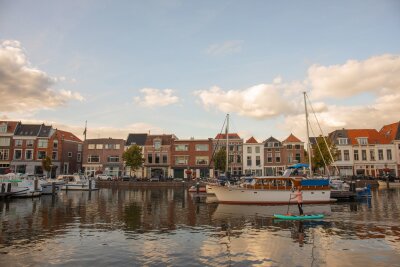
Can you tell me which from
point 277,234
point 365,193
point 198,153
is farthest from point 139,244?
point 198,153

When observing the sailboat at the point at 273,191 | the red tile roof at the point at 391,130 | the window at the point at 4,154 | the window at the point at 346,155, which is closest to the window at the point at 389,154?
the red tile roof at the point at 391,130

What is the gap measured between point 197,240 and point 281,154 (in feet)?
219

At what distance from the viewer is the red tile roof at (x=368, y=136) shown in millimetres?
78812

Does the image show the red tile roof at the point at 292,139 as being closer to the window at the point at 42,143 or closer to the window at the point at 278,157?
the window at the point at 278,157

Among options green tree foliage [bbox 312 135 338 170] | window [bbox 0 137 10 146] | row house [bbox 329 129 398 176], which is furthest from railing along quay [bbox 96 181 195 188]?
row house [bbox 329 129 398 176]

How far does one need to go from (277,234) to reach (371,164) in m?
71.8

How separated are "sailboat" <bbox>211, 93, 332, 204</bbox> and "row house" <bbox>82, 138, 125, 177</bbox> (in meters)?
53.5

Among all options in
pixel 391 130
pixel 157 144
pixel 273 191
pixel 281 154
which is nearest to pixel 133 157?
pixel 157 144

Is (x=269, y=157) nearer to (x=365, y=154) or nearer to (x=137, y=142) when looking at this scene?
(x=365, y=154)

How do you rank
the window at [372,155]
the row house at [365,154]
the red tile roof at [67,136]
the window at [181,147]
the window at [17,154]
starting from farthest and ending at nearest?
the red tile roof at [67,136] < the window at [181,147] < the window at [17,154] < the window at [372,155] < the row house at [365,154]

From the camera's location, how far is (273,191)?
33125 millimetres

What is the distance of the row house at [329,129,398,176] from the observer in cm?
7712

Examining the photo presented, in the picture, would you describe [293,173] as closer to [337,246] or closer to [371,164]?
[337,246]

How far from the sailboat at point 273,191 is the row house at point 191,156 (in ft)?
149
